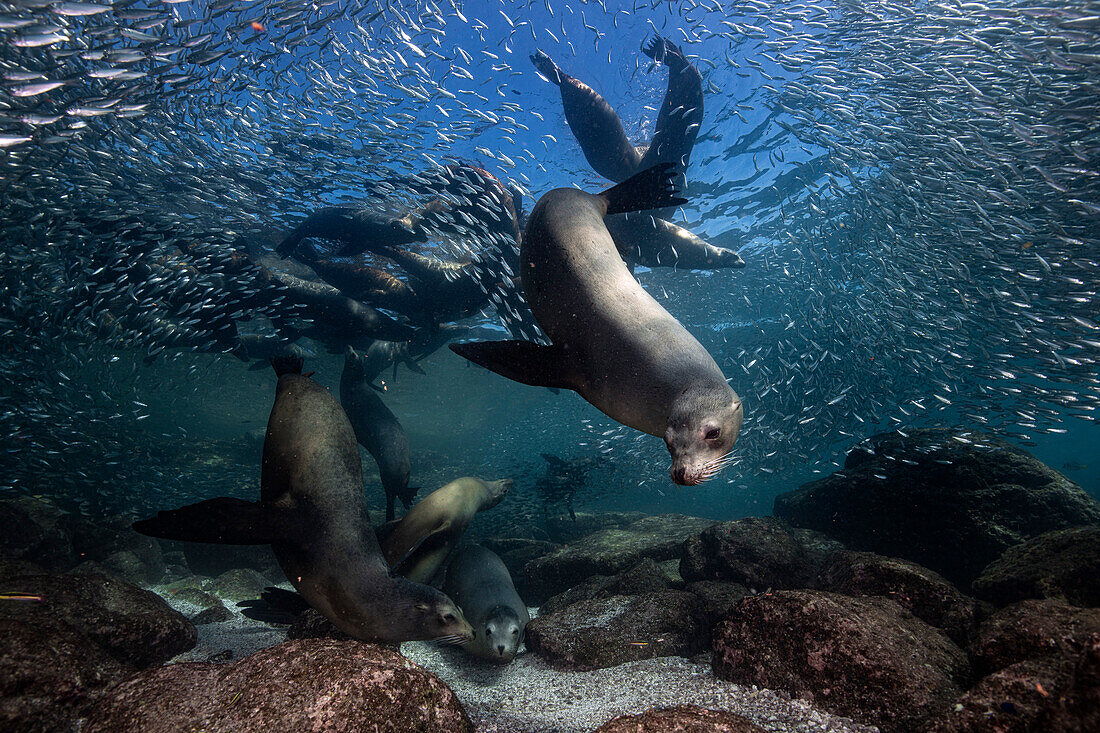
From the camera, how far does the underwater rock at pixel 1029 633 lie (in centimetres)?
189

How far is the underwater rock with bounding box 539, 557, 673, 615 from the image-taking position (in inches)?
177

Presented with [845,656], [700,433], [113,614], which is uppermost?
[700,433]

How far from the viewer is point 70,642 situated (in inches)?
94.7

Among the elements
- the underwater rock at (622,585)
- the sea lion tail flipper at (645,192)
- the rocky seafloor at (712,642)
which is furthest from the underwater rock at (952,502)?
the sea lion tail flipper at (645,192)

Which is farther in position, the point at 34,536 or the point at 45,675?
the point at 34,536

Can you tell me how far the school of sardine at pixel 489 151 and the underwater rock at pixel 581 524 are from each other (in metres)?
4.64

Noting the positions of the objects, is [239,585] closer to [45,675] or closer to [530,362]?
[45,675]

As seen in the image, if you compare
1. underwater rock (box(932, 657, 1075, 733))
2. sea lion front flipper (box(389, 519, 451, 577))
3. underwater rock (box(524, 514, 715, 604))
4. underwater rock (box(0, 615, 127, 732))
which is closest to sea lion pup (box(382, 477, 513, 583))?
sea lion front flipper (box(389, 519, 451, 577))

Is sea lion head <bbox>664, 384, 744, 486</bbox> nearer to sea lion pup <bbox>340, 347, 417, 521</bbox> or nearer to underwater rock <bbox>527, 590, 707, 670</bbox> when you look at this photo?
underwater rock <bbox>527, 590, 707, 670</bbox>

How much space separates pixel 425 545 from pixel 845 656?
357 cm

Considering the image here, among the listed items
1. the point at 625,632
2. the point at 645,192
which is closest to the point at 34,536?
the point at 625,632

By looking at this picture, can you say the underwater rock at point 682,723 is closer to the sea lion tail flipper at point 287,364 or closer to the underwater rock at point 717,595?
the underwater rock at point 717,595

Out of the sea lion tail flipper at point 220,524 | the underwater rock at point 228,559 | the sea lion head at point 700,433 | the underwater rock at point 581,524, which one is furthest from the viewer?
the underwater rock at point 581,524

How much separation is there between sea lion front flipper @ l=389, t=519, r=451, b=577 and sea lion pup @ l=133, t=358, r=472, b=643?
801mm
